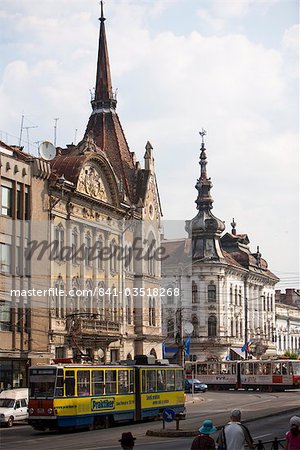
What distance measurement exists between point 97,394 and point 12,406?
6268mm

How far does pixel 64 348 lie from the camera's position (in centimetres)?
5825

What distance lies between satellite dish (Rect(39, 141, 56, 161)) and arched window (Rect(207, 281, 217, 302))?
50.0 metres

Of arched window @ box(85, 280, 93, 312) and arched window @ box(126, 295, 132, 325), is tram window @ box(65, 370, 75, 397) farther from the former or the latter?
arched window @ box(126, 295, 132, 325)

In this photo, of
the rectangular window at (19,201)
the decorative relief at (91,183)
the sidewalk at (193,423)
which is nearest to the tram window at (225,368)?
the decorative relief at (91,183)

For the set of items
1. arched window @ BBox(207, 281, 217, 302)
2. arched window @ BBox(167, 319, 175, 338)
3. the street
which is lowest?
the street

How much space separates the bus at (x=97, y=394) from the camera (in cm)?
3534

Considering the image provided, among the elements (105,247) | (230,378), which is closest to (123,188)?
(105,247)

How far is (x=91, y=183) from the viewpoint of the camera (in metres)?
64.1

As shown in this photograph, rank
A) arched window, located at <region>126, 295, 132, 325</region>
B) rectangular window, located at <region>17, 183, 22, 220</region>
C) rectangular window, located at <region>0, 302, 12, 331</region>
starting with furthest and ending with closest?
arched window, located at <region>126, 295, 132, 325</region>, rectangular window, located at <region>17, 183, 22, 220</region>, rectangular window, located at <region>0, 302, 12, 331</region>

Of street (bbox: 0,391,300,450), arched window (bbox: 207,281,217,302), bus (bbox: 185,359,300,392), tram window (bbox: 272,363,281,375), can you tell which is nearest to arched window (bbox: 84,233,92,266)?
street (bbox: 0,391,300,450)

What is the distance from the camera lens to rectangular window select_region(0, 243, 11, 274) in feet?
172

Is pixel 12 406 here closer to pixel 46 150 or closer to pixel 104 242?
pixel 46 150

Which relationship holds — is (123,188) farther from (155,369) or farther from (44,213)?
(155,369)

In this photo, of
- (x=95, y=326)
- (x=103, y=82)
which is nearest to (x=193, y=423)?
(x=95, y=326)
